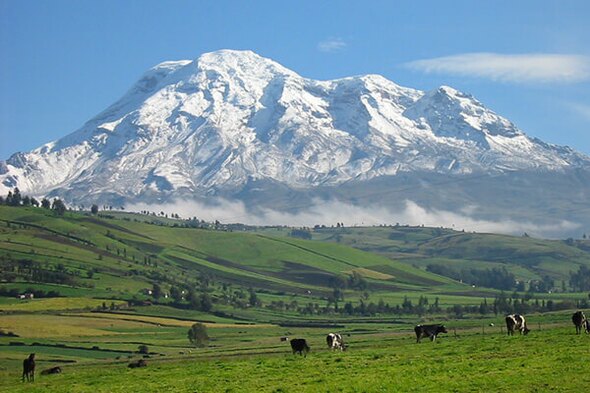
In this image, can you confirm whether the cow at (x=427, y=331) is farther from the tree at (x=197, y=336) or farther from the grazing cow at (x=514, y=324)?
the tree at (x=197, y=336)

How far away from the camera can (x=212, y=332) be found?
169 metres

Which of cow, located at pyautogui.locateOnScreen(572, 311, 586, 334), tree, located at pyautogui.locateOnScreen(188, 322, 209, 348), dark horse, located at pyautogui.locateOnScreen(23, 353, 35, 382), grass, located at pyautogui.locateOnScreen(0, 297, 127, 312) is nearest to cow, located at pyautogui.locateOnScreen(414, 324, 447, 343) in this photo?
cow, located at pyautogui.locateOnScreen(572, 311, 586, 334)

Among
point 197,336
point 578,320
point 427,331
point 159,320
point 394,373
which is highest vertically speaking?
point 578,320

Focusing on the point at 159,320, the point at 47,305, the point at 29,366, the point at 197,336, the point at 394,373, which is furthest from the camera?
the point at 47,305

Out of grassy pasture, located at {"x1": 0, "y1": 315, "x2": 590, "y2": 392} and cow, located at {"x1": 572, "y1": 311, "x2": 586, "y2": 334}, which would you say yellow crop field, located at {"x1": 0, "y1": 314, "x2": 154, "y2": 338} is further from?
cow, located at {"x1": 572, "y1": 311, "x2": 586, "y2": 334}

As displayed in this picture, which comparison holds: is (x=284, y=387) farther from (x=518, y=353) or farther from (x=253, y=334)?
(x=253, y=334)

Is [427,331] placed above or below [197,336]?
above

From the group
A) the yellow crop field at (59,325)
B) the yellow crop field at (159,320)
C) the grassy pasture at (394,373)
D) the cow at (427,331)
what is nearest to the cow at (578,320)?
the grassy pasture at (394,373)

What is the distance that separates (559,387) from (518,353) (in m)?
11.0

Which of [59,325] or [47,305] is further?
[47,305]

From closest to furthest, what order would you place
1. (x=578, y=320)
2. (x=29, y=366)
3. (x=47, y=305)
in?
(x=29, y=366) < (x=578, y=320) < (x=47, y=305)

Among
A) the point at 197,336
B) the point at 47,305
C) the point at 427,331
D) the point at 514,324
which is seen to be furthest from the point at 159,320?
the point at 514,324

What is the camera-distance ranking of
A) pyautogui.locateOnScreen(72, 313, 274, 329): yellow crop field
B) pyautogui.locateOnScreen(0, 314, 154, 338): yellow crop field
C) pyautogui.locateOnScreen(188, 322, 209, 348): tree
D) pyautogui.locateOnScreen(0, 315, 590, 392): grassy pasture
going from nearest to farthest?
pyautogui.locateOnScreen(0, 315, 590, 392): grassy pasture
pyautogui.locateOnScreen(188, 322, 209, 348): tree
pyautogui.locateOnScreen(0, 314, 154, 338): yellow crop field
pyautogui.locateOnScreen(72, 313, 274, 329): yellow crop field

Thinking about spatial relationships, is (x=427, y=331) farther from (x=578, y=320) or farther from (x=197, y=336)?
(x=197, y=336)
